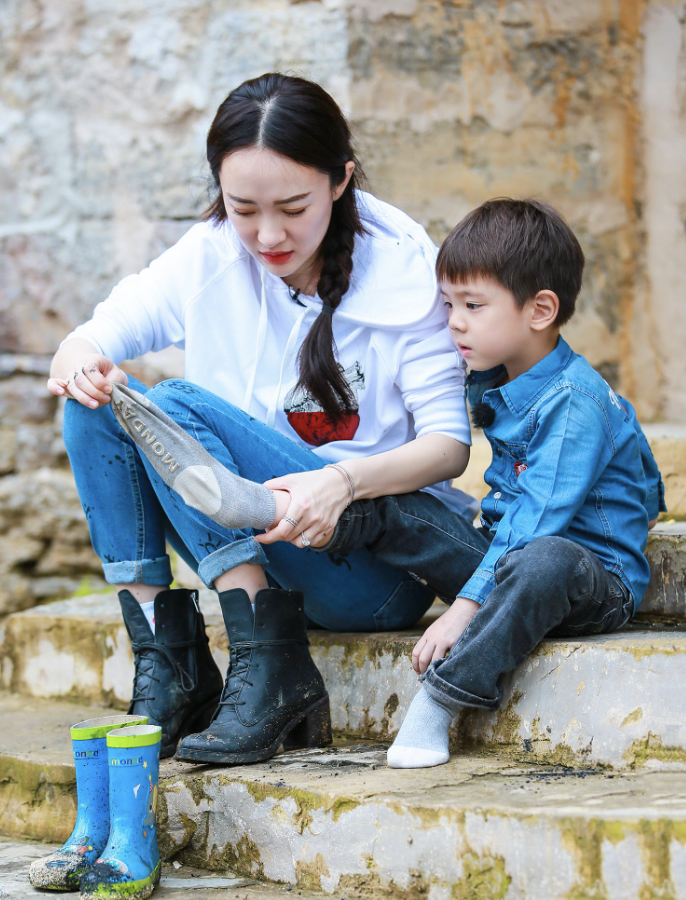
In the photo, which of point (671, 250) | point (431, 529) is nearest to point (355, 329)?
point (431, 529)

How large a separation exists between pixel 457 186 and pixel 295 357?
1.14 metres

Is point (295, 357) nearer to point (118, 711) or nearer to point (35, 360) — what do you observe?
point (118, 711)

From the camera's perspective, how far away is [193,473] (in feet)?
4.87

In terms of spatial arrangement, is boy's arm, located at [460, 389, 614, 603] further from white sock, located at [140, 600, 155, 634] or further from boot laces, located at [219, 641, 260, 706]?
white sock, located at [140, 600, 155, 634]

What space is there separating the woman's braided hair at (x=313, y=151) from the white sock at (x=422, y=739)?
565 millimetres

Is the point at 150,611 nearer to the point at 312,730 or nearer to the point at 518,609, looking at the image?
the point at 312,730

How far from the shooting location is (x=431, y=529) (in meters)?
1.67

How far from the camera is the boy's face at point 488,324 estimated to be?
1.64 m

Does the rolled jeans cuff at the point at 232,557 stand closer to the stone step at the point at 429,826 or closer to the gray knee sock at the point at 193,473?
the gray knee sock at the point at 193,473

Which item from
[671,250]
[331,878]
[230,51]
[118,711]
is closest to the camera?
[331,878]

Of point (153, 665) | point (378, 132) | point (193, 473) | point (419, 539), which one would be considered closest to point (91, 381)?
point (193, 473)

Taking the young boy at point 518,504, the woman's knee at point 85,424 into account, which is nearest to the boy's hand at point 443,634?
the young boy at point 518,504

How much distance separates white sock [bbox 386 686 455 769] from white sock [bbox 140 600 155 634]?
0.51 meters

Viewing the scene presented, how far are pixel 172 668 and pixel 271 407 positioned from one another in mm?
496
